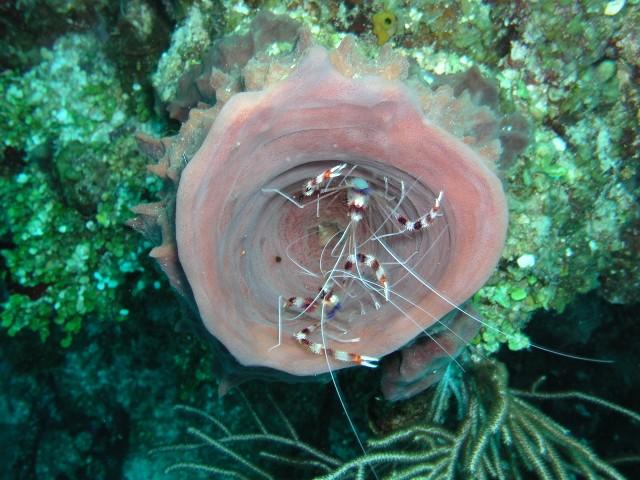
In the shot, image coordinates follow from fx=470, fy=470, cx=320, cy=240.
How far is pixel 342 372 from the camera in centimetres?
495

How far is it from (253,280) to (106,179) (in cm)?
229

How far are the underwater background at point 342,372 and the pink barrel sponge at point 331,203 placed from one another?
1.66 ft

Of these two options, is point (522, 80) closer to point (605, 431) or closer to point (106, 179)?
point (106, 179)

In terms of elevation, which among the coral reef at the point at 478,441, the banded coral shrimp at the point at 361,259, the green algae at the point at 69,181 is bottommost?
the coral reef at the point at 478,441

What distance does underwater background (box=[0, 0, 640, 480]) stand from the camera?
3213 millimetres

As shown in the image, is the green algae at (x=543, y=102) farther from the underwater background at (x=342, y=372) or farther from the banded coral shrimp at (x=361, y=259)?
the banded coral shrimp at (x=361, y=259)

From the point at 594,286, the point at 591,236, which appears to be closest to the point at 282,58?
the point at 591,236

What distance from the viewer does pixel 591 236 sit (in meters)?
3.70

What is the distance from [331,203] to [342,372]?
2.42 meters

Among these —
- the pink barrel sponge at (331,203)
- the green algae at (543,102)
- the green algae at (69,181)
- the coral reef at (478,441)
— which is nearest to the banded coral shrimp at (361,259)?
the pink barrel sponge at (331,203)

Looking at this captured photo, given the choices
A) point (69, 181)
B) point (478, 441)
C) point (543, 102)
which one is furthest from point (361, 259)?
point (69, 181)

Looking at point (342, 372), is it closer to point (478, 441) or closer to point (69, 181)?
point (478, 441)

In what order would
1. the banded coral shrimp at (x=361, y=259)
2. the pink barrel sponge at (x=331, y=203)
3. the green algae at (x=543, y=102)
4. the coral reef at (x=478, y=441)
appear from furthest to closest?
1. the coral reef at (x=478, y=441)
2. the green algae at (x=543, y=102)
3. the banded coral shrimp at (x=361, y=259)
4. the pink barrel sponge at (x=331, y=203)

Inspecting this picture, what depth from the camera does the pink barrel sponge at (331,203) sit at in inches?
83.9
